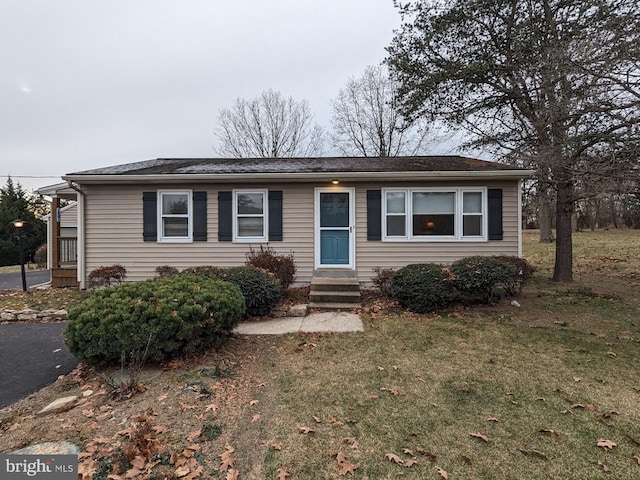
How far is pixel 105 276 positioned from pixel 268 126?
15.1m

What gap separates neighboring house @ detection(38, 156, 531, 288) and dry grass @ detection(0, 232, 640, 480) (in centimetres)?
319

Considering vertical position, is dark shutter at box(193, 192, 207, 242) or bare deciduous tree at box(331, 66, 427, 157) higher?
bare deciduous tree at box(331, 66, 427, 157)

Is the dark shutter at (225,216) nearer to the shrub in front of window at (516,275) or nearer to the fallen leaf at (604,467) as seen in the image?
the shrub in front of window at (516,275)

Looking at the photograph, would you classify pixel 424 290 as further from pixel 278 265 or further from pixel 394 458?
pixel 394 458

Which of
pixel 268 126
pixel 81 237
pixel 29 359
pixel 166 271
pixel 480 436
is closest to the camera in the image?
pixel 480 436

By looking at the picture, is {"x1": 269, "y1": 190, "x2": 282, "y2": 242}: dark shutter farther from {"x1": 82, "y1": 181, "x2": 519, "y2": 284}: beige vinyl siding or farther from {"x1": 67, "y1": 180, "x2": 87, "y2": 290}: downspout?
{"x1": 67, "y1": 180, "x2": 87, "y2": 290}: downspout

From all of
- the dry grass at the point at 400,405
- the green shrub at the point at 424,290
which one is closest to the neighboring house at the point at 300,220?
the green shrub at the point at 424,290

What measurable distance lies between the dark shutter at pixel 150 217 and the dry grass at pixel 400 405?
4.93m


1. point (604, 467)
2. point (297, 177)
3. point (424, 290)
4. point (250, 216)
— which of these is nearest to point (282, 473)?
point (604, 467)

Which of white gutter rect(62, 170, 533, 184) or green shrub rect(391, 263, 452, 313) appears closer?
green shrub rect(391, 263, 452, 313)

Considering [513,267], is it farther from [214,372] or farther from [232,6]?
[232,6]

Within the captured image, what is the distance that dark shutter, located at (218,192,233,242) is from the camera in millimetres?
8016

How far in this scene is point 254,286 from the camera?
5.70m

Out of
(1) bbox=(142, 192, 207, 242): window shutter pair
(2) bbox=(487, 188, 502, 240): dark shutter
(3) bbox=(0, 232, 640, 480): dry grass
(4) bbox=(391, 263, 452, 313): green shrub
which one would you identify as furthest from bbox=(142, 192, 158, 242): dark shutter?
(2) bbox=(487, 188, 502, 240): dark shutter
